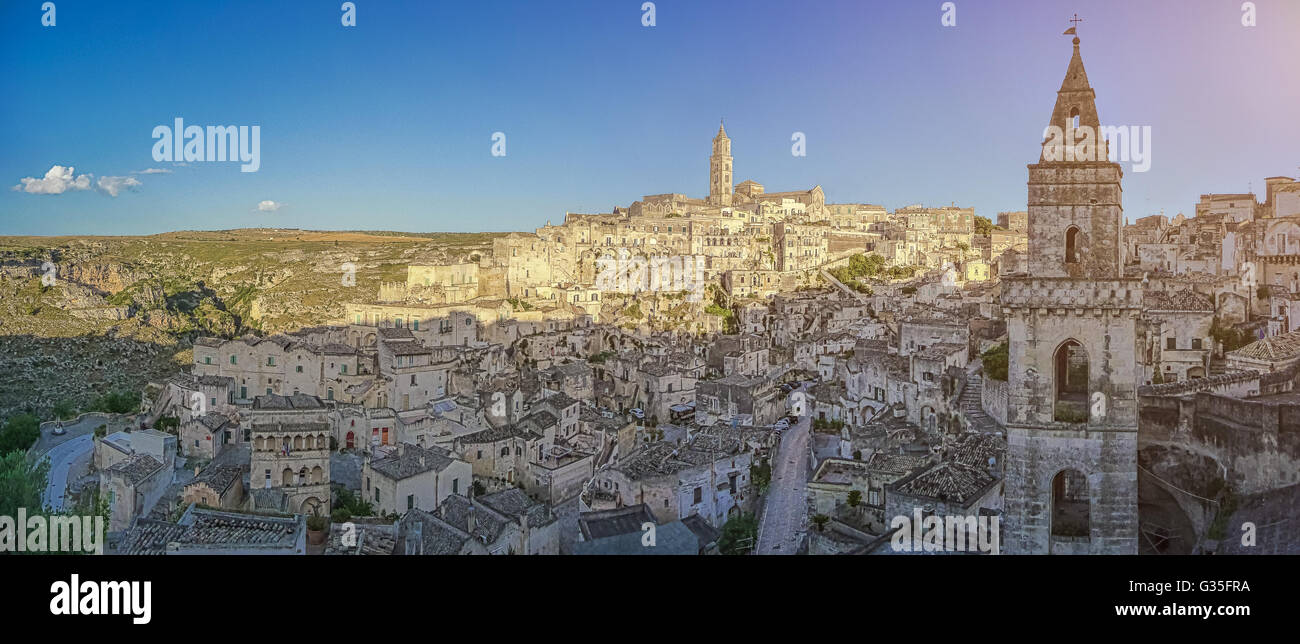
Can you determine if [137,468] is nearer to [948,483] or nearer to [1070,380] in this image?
[948,483]

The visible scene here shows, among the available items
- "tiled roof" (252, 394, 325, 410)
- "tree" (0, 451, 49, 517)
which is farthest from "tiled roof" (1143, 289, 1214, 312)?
"tree" (0, 451, 49, 517)

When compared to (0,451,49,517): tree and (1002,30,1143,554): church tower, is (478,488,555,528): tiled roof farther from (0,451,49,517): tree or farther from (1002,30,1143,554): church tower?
(1002,30,1143,554): church tower

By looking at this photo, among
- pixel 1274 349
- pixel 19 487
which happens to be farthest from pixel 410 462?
pixel 1274 349

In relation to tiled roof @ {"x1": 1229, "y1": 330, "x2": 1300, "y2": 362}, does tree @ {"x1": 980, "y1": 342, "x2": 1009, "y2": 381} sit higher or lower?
lower

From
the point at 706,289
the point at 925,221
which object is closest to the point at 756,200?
the point at 925,221
